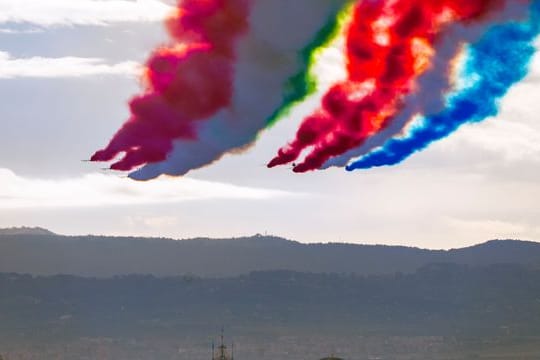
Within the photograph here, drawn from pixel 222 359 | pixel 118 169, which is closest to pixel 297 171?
pixel 118 169

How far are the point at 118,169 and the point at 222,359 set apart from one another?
7555 cm

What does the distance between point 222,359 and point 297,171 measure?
77.0 meters

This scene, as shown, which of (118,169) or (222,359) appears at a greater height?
(118,169)

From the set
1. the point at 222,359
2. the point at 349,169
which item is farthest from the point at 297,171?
the point at 222,359

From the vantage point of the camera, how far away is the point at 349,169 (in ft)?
400

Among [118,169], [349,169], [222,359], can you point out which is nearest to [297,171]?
[349,169]

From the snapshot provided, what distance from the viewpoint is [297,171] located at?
12306cm

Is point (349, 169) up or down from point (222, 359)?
up

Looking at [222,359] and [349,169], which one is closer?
[349,169]

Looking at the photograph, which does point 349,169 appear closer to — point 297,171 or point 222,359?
point 297,171

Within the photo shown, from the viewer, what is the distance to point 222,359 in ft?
641

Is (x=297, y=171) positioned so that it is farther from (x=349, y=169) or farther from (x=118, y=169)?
(x=118, y=169)

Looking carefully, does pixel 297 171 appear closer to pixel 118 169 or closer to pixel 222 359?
pixel 118 169

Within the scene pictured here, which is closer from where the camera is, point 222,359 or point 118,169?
point 118,169
